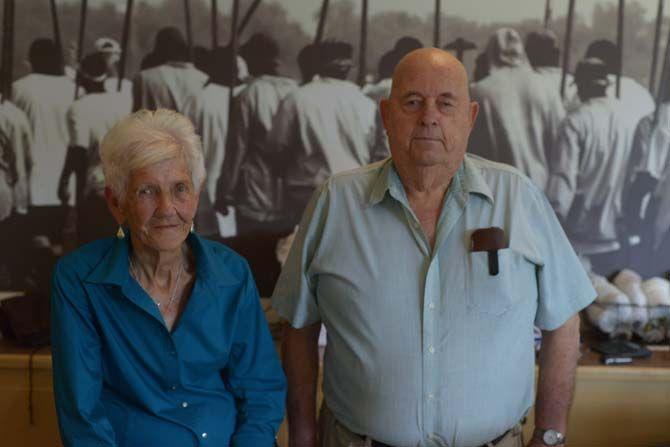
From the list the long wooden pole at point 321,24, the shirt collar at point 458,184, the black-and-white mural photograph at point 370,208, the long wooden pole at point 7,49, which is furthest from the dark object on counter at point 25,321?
the shirt collar at point 458,184

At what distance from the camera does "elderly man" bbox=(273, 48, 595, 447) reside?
62.3 inches

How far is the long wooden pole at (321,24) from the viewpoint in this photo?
9.00ft

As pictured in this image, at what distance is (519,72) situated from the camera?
9.12 feet

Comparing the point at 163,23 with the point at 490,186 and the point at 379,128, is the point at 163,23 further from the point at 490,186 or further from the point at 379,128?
the point at 490,186

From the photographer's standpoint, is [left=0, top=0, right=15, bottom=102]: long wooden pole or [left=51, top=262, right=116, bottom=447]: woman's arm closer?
[left=51, top=262, right=116, bottom=447]: woman's arm

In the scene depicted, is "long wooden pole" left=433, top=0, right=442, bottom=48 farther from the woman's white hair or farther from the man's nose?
the woman's white hair

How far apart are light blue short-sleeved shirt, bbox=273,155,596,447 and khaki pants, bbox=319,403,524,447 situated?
0.03 metres

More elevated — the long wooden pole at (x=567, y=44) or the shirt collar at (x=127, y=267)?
the long wooden pole at (x=567, y=44)

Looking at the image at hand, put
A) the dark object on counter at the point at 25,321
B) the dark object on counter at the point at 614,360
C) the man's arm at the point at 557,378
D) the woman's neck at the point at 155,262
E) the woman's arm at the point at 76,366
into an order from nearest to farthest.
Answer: the woman's arm at the point at 76,366 < the woman's neck at the point at 155,262 < the man's arm at the point at 557,378 < the dark object on counter at the point at 614,360 < the dark object on counter at the point at 25,321

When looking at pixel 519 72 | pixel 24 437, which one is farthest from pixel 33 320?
pixel 519 72

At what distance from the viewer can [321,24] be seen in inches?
108

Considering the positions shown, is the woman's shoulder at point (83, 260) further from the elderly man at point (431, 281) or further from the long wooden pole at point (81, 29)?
the long wooden pole at point (81, 29)

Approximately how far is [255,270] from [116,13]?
116 cm

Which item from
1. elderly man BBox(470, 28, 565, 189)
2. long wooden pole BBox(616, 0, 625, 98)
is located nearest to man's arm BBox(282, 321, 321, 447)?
elderly man BBox(470, 28, 565, 189)
